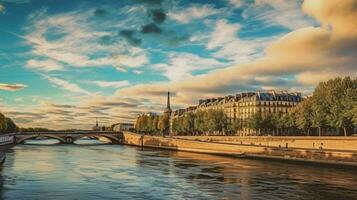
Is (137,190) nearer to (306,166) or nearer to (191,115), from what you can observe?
(306,166)

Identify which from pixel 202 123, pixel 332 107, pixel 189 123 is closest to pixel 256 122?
pixel 202 123

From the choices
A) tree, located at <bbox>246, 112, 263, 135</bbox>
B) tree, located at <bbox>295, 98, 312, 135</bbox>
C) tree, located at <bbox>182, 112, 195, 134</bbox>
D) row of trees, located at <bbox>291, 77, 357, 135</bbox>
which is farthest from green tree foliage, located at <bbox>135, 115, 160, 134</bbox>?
row of trees, located at <bbox>291, 77, 357, 135</bbox>

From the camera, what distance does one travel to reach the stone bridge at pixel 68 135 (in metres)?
132

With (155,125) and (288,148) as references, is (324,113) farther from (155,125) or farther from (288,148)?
(155,125)

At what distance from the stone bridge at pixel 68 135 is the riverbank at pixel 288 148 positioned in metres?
42.9

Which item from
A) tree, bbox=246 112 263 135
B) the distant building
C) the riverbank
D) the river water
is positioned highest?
the distant building

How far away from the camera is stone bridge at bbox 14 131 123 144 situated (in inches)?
5180

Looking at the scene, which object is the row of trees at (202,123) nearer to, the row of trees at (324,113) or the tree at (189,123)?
the tree at (189,123)

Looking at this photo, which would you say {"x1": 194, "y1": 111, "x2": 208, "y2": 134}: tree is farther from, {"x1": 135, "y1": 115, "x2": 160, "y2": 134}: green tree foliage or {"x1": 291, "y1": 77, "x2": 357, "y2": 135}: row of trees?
{"x1": 291, "y1": 77, "x2": 357, "y2": 135}: row of trees

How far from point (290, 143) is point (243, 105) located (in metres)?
70.7

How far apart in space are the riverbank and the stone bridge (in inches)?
1690

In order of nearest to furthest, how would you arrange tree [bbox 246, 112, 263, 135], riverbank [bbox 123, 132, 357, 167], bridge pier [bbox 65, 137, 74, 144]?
riverbank [bbox 123, 132, 357, 167] < tree [bbox 246, 112, 263, 135] < bridge pier [bbox 65, 137, 74, 144]

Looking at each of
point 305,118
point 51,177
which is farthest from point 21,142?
point 51,177

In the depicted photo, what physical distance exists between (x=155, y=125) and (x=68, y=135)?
36.5 m
